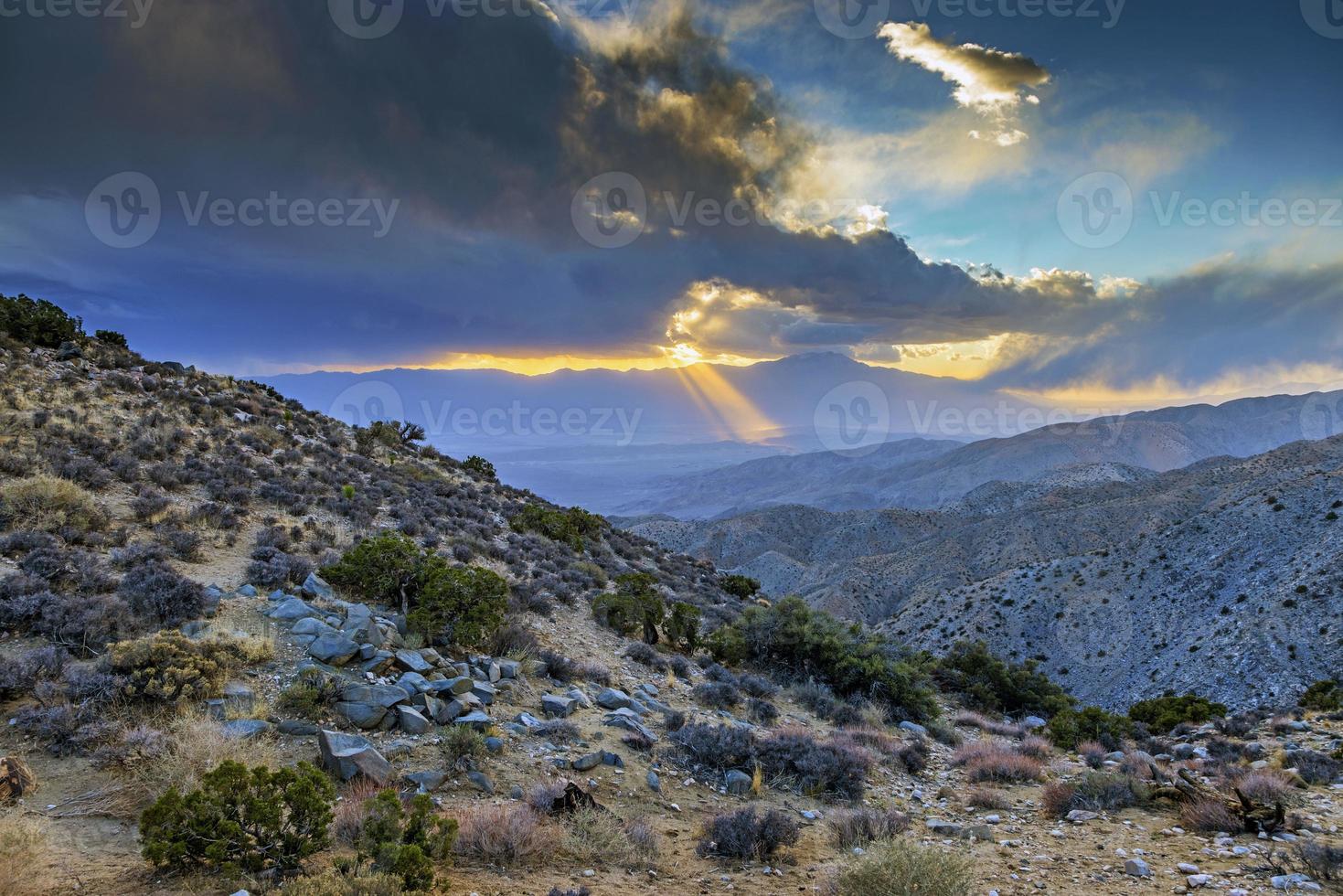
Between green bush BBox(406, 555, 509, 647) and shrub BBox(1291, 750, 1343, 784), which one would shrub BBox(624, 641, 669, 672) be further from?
shrub BBox(1291, 750, 1343, 784)

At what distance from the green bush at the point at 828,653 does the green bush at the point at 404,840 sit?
1132 cm

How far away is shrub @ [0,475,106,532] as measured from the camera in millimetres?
9766

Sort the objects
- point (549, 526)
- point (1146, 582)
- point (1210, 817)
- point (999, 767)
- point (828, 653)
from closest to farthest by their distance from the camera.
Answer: point (1210, 817)
point (999, 767)
point (828, 653)
point (549, 526)
point (1146, 582)

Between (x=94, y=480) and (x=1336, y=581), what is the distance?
4326cm

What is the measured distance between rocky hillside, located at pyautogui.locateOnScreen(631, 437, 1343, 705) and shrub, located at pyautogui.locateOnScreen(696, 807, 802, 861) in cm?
2620

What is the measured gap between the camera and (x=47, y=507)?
10.3 m

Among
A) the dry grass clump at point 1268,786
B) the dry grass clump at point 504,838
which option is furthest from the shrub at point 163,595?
the dry grass clump at point 1268,786

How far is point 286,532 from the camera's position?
13.0 meters

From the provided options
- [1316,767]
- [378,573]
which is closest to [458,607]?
[378,573]

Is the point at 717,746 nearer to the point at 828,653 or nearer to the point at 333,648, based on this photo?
the point at 333,648

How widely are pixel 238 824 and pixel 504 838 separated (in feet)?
6.66

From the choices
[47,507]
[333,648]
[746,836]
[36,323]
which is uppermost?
[36,323]

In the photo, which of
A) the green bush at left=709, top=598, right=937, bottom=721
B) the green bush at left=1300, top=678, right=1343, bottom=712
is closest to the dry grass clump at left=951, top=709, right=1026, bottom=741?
the green bush at left=709, top=598, right=937, bottom=721

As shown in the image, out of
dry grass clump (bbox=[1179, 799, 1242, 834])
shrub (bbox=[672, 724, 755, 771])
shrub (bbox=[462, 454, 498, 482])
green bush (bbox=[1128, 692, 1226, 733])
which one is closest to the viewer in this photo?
dry grass clump (bbox=[1179, 799, 1242, 834])
